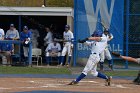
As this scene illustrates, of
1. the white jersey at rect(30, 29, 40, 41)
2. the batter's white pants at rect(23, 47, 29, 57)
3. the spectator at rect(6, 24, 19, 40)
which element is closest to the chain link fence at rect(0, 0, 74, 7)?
the white jersey at rect(30, 29, 40, 41)

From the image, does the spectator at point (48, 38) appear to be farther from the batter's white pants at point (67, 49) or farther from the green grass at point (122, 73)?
the green grass at point (122, 73)

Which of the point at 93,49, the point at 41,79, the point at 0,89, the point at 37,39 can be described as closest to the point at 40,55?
the point at 37,39

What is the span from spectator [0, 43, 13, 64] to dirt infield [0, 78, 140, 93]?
192 inches

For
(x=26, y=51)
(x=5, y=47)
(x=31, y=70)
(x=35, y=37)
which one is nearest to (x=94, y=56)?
(x=31, y=70)

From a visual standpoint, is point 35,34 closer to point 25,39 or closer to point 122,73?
point 25,39

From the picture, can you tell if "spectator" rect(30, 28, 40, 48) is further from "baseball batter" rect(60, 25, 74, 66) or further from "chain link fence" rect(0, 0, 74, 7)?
"baseball batter" rect(60, 25, 74, 66)

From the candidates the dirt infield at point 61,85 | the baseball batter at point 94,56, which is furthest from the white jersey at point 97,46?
the dirt infield at point 61,85

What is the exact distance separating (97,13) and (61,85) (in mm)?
A: 7729

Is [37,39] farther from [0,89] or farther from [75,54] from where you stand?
[0,89]

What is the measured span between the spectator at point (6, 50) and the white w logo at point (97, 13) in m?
3.94

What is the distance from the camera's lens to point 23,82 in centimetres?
1744

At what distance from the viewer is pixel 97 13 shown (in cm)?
2355

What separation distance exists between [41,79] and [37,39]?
23.8 ft

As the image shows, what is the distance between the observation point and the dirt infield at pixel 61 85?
15.2 metres
